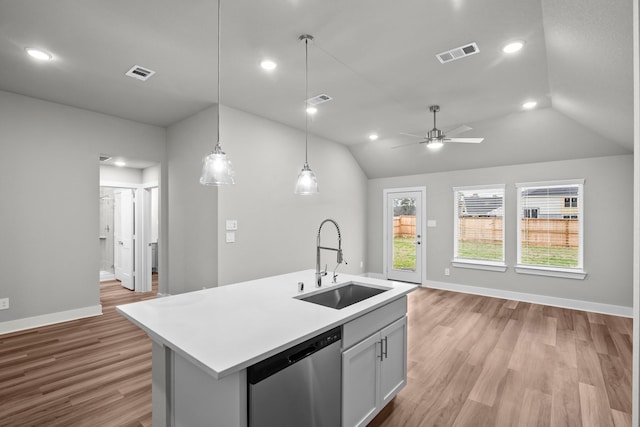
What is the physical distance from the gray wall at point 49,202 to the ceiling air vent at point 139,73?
1650 millimetres

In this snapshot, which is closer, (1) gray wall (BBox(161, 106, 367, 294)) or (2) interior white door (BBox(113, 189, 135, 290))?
(1) gray wall (BBox(161, 106, 367, 294))

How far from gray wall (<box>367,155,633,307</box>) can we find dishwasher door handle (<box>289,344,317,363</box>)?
5.18 m

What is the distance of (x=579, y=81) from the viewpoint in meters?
2.98

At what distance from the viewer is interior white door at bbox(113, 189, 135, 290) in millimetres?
5996

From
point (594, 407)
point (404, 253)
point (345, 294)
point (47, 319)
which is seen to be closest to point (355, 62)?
point (345, 294)

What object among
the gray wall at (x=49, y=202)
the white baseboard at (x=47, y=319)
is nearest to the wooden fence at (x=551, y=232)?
the gray wall at (x=49, y=202)

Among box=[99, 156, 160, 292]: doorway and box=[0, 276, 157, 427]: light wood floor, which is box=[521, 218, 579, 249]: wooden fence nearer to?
box=[0, 276, 157, 427]: light wood floor

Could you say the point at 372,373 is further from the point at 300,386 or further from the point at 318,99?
the point at 318,99

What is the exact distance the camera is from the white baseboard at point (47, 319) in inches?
145

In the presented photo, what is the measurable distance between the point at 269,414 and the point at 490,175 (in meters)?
5.67

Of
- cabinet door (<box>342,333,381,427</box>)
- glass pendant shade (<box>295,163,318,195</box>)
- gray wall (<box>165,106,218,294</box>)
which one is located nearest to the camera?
cabinet door (<box>342,333,381,427</box>)

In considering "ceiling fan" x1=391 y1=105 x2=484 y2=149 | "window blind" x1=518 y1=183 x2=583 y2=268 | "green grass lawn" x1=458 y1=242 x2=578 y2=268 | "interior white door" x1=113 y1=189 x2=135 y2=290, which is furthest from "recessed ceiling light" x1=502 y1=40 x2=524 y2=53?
"interior white door" x1=113 y1=189 x2=135 y2=290

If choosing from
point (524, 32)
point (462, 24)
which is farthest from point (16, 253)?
point (524, 32)

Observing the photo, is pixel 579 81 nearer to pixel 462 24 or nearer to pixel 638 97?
pixel 462 24
